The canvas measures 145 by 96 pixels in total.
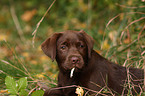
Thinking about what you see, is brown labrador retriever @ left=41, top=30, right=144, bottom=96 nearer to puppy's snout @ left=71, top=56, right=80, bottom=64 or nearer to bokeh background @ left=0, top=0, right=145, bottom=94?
puppy's snout @ left=71, top=56, right=80, bottom=64

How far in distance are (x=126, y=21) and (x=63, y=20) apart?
3626mm

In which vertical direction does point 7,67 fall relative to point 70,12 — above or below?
below

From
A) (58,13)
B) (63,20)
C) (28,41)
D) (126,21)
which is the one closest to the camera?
(126,21)

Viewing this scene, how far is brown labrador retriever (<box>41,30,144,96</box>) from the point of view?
12.0 ft

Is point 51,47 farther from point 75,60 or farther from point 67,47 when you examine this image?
point 75,60

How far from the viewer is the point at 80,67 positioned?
3.62 metres

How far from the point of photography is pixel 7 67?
428 cm

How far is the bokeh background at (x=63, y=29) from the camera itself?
4.44 metres

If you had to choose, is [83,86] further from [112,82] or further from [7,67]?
[7,67]

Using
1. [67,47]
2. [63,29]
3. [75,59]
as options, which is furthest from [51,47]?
[63,29]

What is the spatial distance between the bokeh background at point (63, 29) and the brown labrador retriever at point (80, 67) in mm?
464

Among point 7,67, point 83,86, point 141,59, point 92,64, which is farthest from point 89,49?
point 7,67

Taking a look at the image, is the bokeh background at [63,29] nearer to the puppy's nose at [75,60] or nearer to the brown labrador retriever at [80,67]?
the brown labrador retriever at [80,67]

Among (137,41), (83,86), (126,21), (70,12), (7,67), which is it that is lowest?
(83,86)
